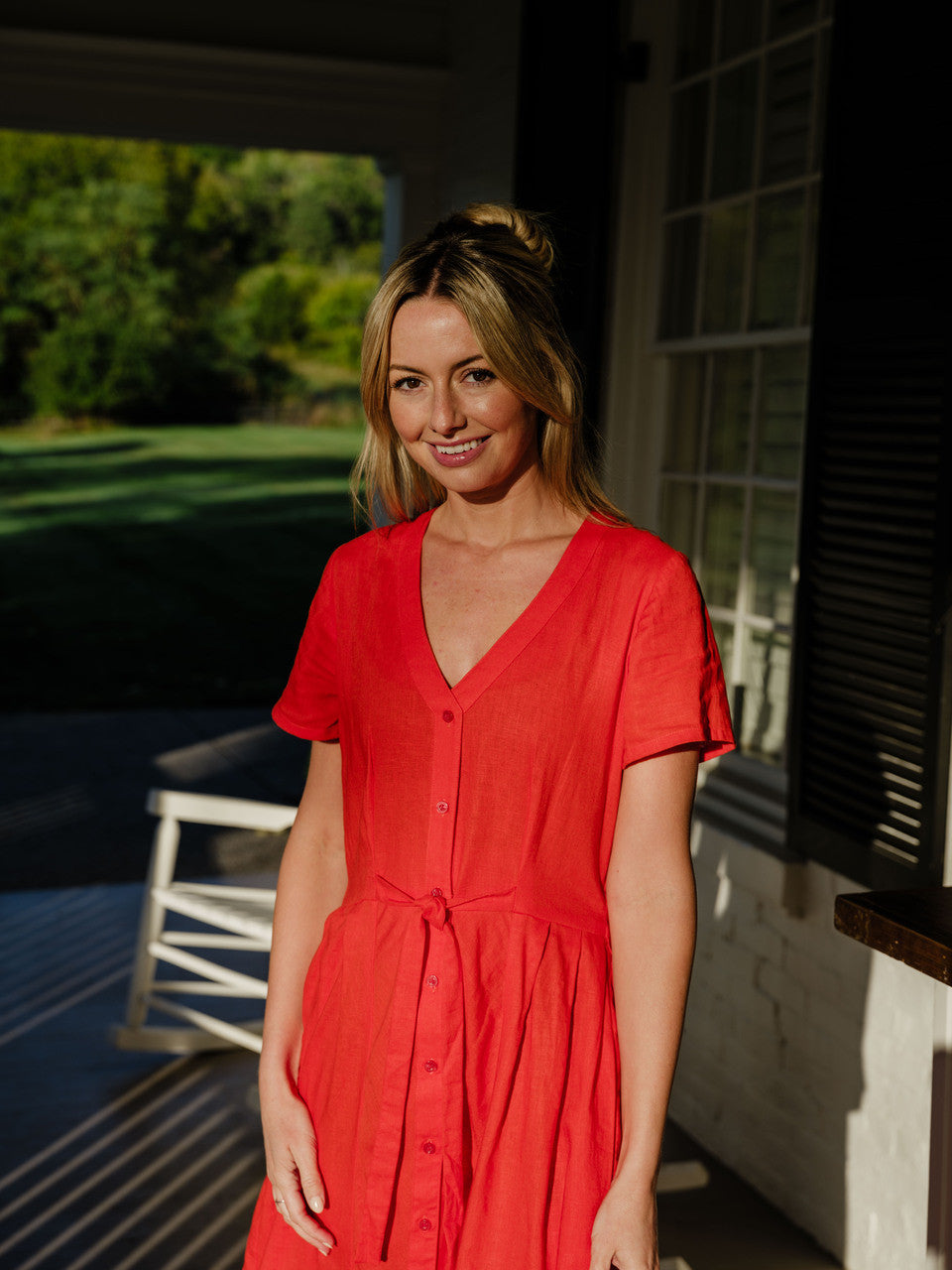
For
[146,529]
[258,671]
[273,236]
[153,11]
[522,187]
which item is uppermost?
[273,236]

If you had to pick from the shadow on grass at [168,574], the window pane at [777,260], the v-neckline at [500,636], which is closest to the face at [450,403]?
the v-neckline at [500,636]

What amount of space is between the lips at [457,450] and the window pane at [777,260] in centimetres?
214

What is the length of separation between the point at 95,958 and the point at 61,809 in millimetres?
2656

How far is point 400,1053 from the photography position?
1373mm

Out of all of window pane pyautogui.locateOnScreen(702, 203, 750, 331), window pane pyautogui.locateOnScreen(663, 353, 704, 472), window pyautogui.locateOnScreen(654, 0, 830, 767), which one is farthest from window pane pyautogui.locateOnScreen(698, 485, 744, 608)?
window pane pyautogui.locateOnScreen(702, 203, 750, 331)

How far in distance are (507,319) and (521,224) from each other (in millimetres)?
171

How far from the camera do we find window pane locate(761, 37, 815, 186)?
3256 mm

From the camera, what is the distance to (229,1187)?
132 inches

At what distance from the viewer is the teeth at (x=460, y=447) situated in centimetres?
140

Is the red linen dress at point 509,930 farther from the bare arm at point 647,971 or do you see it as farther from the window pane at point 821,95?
the window pane at point 821,95

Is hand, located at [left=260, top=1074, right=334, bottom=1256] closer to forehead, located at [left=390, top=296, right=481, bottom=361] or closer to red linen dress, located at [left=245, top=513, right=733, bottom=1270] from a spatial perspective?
red linen dress, located at [left=245, top=513, right=733, bottom=1270]

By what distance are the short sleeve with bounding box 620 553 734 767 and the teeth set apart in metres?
0.22

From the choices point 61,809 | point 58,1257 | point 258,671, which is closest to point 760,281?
point 58,1257

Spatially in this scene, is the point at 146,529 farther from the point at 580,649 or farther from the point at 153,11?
the point at 580,649
